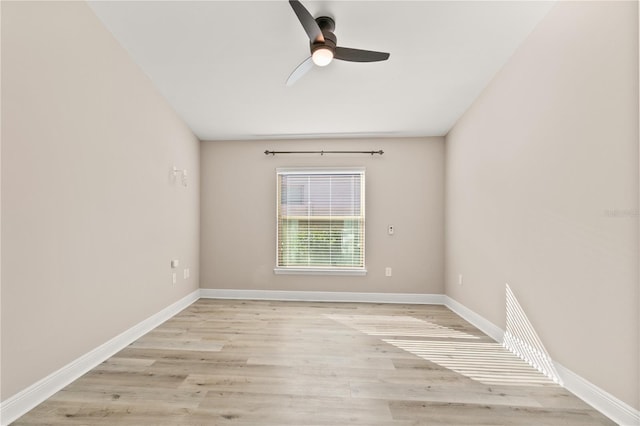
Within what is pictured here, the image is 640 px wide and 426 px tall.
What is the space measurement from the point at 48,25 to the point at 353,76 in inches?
90.5

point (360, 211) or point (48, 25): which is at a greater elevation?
point (48, 25)

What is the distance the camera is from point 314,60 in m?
2.08

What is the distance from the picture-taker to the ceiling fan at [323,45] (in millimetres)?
1877

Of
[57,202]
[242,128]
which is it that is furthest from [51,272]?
[242,128]

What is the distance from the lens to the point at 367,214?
4.08 meters

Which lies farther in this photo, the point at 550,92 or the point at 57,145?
the point at 550,92

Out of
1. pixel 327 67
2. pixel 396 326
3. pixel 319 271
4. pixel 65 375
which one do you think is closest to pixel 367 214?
pixel 319 271

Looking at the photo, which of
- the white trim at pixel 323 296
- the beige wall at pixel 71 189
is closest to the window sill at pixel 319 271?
the white trim at pixel 323 296

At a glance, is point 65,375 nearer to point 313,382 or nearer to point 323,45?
point 313,382

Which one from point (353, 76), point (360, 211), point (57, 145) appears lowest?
point (360, 211)

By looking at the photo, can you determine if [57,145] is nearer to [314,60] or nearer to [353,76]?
[314,60]

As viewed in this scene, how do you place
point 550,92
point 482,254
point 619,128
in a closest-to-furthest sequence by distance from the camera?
1. point 619,128
2. point 550,92
3. point 482,254

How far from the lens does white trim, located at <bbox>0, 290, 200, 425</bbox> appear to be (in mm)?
1572

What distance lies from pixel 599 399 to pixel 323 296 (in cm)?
289
